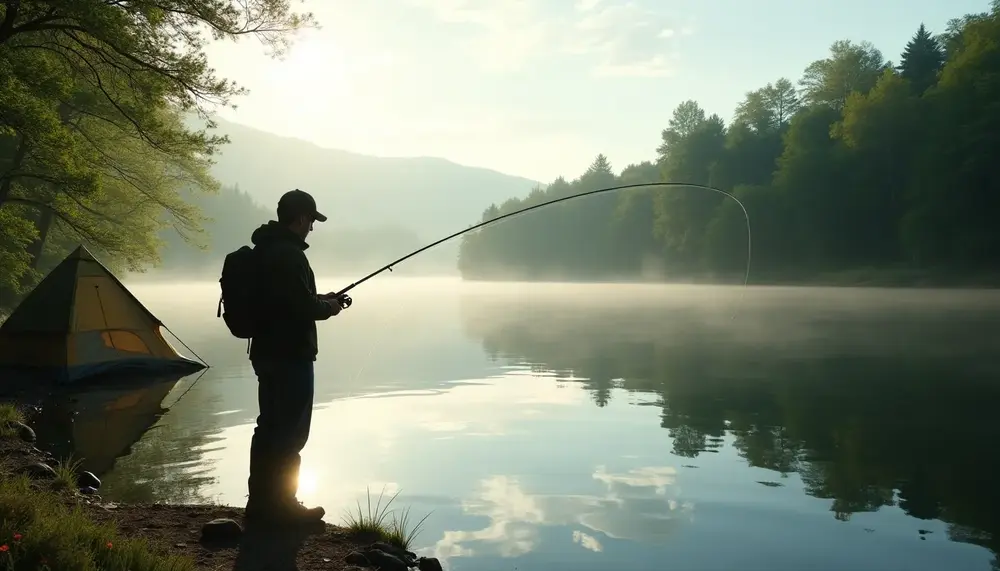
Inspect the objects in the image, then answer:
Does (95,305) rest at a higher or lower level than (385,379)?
higher

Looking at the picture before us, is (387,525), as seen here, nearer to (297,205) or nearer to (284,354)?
(284,354)

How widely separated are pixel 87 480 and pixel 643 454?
6298 millimetres

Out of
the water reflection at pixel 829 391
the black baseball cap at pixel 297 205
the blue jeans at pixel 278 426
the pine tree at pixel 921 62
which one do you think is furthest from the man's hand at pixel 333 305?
the pine tree at pixel 921 62

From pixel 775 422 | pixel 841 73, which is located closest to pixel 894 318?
pixel 775 422

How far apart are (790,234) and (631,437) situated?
72.6 metres

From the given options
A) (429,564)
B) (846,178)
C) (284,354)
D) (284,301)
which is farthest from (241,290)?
(846,178)

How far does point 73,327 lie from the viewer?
15.9 m

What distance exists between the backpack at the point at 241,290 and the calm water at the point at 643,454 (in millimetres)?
2174

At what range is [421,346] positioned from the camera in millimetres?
25609

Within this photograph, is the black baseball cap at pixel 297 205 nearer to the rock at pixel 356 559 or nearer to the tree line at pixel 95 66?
the rock at pixel 356 559

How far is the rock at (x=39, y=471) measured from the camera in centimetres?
786

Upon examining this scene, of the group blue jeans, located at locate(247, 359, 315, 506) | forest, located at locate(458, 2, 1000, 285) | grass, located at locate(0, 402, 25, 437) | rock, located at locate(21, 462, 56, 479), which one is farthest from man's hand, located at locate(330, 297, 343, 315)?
forest, located at locate(458, 2, 1000, 285)

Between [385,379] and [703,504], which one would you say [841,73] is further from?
[703,504]

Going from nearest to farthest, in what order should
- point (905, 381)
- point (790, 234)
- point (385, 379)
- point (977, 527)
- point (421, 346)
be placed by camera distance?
point (977, 527)
point (905, 381)
point (385, 379)
point (421, 346)
point (790, 234)
